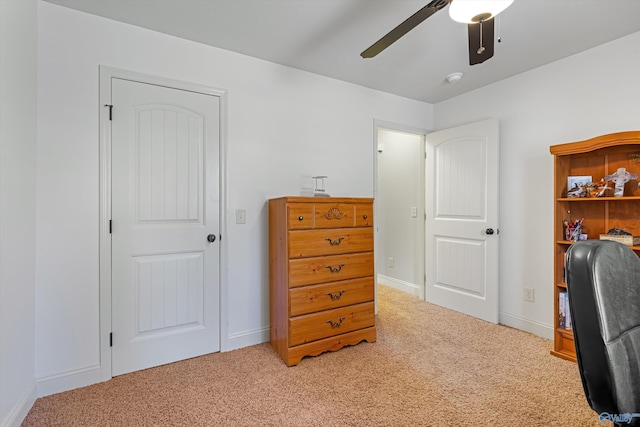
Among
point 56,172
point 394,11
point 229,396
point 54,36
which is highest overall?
point 394,11

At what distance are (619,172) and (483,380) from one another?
1.79m

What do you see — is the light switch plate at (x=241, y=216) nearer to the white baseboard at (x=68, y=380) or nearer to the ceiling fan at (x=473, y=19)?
the white baseboard at (x=68, y=380)

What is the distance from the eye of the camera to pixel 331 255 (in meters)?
2.50

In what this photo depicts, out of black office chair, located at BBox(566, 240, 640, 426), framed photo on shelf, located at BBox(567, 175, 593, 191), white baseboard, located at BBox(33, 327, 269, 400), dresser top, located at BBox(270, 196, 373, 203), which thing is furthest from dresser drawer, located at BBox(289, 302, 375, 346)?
framed photo on shelf, located at BBox(567, 175, 593, 191)

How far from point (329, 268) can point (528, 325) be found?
6.53 feet

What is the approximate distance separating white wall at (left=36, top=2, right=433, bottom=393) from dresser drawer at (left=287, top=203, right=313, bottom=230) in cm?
47

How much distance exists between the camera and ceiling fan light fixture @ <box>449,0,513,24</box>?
1.29m

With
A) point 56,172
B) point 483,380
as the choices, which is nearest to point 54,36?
point 56,172

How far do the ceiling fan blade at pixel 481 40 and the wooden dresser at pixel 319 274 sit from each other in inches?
51.8

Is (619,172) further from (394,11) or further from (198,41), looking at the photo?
(198,41)

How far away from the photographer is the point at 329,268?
249cm

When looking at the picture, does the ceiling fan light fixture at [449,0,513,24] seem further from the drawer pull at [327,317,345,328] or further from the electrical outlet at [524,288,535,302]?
the electrical outlet at [524,288,535,302]

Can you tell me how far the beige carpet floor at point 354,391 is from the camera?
5.64 ft

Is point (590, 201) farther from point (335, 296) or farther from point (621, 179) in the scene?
point (335, 296)
